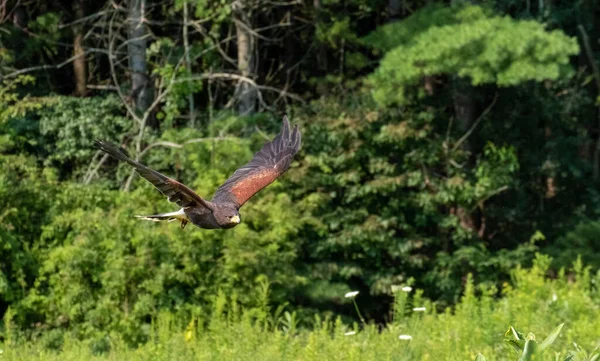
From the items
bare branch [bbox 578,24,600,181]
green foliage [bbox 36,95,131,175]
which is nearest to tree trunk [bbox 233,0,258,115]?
green foliage [bbox 36,95,131,175]

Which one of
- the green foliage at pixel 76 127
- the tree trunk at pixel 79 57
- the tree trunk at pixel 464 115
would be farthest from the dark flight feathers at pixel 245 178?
the tree trunk at pixel 79 57

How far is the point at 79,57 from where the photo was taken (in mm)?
16391

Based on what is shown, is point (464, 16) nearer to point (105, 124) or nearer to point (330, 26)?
point (330, 26)

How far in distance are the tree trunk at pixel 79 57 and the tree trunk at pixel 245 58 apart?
225 centimetres

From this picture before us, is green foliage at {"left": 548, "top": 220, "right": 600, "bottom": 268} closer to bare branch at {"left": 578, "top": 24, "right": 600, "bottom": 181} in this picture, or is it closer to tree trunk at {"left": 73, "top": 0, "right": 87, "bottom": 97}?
bare branch at {"left": 578, "top": 24, "right": 600, "bottom": 181}

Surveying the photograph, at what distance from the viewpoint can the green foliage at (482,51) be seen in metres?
12.8

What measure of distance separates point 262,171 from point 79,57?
10.2 metres

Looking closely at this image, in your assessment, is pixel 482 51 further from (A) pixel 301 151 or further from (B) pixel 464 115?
(A) pixel 301 151

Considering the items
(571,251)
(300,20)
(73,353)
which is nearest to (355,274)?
(571,251)

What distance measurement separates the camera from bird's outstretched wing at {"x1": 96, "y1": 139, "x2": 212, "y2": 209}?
15.6 feet

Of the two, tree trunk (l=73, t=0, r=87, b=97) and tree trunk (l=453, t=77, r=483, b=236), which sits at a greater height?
tree trunk (l=73, t=0, r=87, b=97)

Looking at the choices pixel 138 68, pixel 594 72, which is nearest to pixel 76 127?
pixel 138 68

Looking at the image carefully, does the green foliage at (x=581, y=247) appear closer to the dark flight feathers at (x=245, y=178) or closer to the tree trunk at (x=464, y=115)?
the tree trunk at (x=464, y=115)

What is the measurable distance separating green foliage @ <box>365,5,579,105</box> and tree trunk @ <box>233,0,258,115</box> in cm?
260
